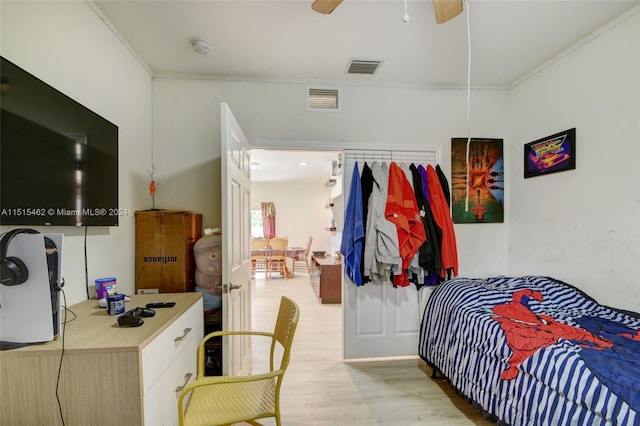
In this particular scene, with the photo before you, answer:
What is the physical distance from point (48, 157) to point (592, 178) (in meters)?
3.23

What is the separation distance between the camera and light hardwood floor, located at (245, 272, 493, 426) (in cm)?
178

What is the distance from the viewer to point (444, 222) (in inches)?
91.9

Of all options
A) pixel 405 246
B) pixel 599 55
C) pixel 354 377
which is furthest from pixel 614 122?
pixel 354 377

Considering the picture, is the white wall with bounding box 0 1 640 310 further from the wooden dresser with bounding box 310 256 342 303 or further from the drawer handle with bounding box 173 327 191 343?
the wooden dresser with bounding box 310 256 342 303

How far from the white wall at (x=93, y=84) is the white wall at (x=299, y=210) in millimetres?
5688

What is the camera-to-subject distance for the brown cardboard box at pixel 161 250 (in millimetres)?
1966

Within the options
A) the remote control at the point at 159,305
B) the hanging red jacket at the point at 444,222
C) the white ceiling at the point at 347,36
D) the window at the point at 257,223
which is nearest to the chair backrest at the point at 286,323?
the remote control at the point at 159,305

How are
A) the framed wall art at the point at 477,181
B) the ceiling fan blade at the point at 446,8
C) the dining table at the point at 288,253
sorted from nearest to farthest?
1. the ceiling fan blade at the point at 446,8
2. the framed wall art at the point at 477,181
3. the dining table at the point at 288,253

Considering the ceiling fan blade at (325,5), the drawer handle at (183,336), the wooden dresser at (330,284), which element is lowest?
the wooden dresser at (330,284)

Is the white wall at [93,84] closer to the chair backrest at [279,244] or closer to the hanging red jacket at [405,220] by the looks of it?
the hanging red jacket at [405,220]

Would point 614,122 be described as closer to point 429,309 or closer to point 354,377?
point 429,309

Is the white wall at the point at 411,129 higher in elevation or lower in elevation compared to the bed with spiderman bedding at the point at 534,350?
higher

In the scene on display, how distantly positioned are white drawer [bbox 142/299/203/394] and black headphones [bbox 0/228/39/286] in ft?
1.59

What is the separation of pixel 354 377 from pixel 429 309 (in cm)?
86
